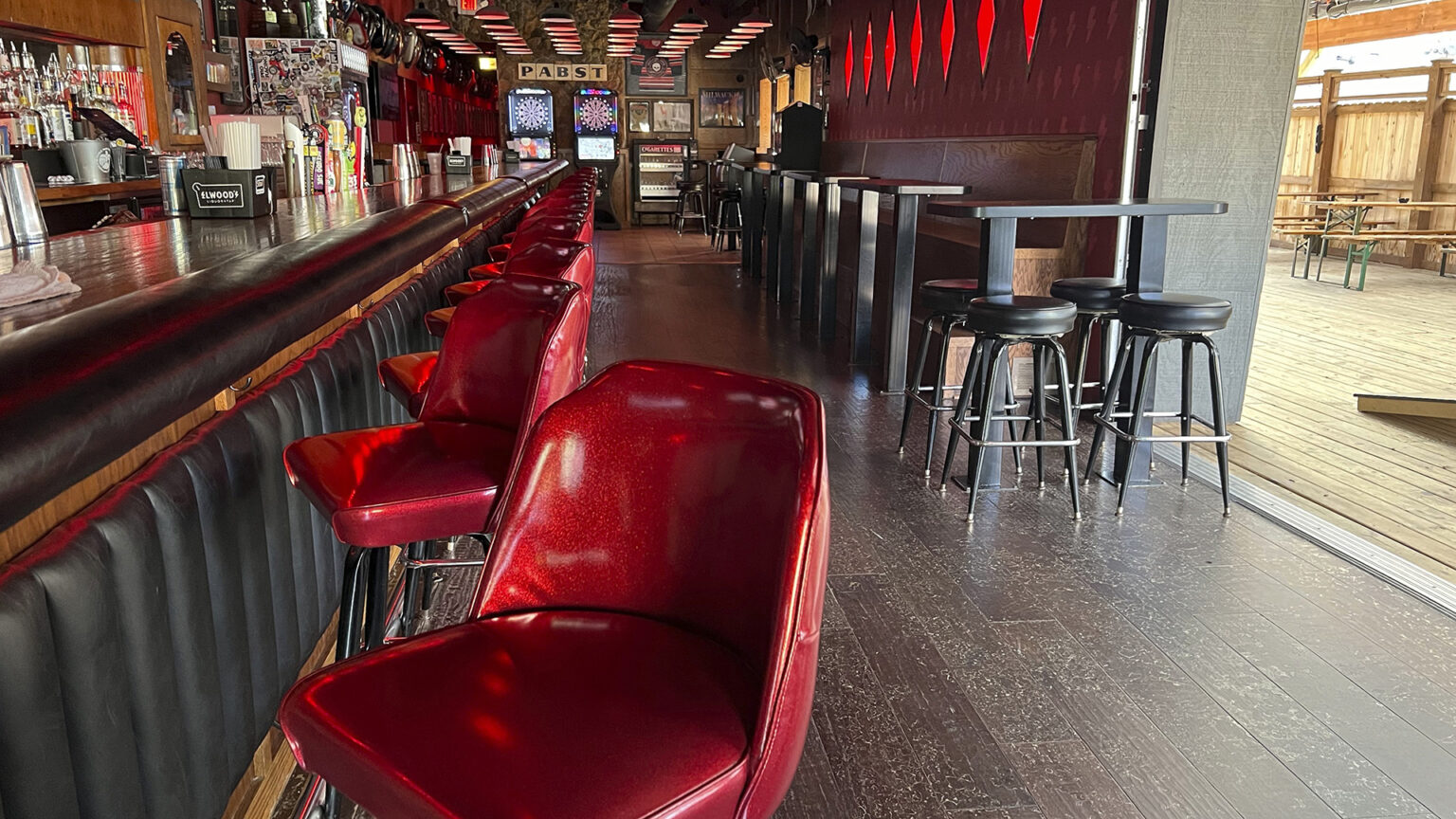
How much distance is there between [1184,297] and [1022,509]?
91 cm

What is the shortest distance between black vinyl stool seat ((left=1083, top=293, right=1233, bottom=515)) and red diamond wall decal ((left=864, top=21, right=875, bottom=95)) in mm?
7437

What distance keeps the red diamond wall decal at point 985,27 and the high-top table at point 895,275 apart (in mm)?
1944

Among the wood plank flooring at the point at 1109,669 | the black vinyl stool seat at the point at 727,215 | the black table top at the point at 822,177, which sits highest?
the black table top at the point at 822,177

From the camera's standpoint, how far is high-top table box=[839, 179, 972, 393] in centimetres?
496

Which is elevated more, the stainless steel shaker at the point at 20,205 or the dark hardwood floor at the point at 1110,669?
the stainless steel shaker at the point at 20,205

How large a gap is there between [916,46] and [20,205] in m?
8.09

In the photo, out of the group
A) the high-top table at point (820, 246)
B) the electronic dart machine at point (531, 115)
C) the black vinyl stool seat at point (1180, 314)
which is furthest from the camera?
the electronic dart machine at point (531, 115)

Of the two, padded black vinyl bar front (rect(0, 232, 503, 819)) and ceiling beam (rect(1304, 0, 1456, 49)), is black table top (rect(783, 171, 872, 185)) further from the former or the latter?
ceiling beam (rect(1304, 0, 1456, 49))

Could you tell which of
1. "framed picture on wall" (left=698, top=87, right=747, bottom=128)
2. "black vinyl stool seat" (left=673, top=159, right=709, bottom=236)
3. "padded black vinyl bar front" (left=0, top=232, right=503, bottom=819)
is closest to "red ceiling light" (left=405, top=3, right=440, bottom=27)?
"black vinyl stool seat" (left=673, top=159, right=709, bottom=236)

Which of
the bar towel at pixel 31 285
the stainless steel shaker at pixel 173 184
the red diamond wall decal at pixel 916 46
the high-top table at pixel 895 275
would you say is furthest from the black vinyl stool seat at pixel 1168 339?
the red diamond wall decal at pixel 916 46

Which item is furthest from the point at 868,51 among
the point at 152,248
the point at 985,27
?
the point at 152,248

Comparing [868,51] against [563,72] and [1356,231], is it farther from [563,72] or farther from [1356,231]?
[563,72]

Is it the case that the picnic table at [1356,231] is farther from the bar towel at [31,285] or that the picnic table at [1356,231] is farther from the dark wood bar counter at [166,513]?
the bar towel at [31,285]

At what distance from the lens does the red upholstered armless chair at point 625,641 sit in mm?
1006
